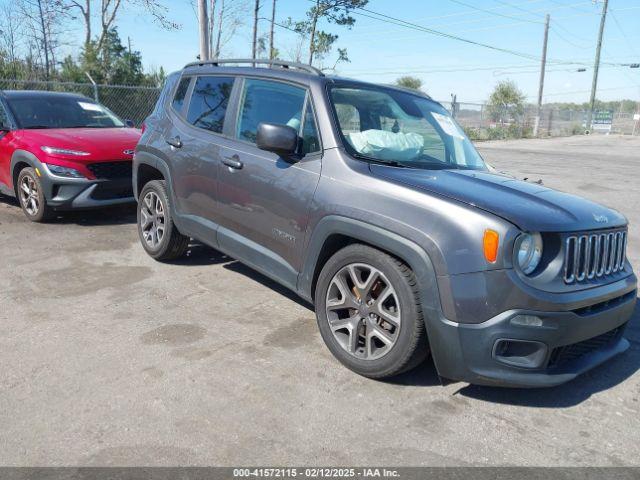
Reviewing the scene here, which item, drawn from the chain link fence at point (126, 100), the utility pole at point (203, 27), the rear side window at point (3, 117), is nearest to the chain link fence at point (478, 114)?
the chain link fence at point (126, 100)

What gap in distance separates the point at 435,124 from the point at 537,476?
2759 millimetres

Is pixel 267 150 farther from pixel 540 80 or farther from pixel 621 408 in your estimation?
pixel 540 80

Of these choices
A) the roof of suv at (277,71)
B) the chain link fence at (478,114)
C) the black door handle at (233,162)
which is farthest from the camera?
→ the chain link fence at (478,114)

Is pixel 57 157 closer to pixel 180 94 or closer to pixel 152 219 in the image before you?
pixel 152 219

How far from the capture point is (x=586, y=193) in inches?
424

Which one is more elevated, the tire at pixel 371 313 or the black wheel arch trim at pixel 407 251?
the black wheel arch trim at pixel 407 251

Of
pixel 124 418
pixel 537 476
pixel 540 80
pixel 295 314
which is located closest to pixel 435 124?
pixel 295 314

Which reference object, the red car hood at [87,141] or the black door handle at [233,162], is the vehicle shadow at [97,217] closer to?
the red car hood at [87,141]

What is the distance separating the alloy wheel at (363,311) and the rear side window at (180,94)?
106 inches

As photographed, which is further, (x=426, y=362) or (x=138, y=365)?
(x=426, y=362)

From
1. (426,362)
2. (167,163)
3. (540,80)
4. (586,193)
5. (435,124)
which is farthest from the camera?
(540,80)

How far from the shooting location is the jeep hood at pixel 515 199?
286 cm

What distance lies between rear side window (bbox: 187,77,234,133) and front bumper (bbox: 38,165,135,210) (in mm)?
2204

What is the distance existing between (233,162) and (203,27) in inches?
372
